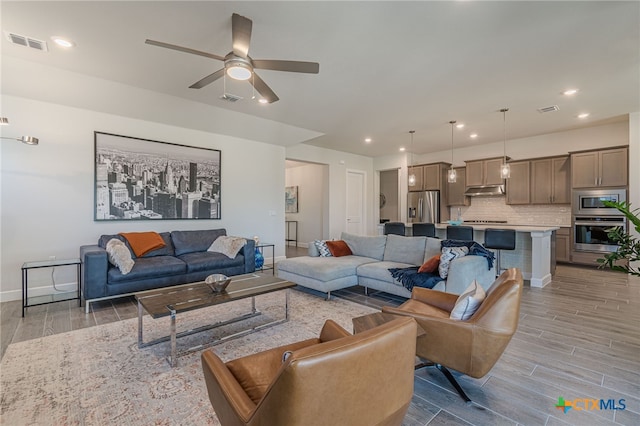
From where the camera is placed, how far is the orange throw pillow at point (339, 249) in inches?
182

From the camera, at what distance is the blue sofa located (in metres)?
3.46

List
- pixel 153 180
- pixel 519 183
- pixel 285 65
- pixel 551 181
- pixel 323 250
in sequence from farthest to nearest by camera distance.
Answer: pixel 519 183
pixel 551 181
pixel 153 180
pixel 323 250
pixel 285 65

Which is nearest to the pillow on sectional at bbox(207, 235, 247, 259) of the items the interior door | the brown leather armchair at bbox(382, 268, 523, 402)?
the brown leather armchair at bbox(382, 268, 523, 402)

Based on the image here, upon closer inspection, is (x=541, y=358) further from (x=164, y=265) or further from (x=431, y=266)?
(x=164, y=265)

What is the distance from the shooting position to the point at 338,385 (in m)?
0.88

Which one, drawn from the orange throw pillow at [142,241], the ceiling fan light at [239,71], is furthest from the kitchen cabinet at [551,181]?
the orange throw pillow at [142,241]

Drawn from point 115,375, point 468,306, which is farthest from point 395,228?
point 115,375

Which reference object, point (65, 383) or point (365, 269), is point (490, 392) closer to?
point (365, 269)

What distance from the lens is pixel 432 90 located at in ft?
13.5

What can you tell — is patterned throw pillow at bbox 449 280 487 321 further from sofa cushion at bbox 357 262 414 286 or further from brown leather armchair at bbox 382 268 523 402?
sofa cushion at bbox 357 262 414 286

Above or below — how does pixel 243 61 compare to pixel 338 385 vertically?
above

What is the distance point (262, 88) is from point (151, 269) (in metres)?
2.71

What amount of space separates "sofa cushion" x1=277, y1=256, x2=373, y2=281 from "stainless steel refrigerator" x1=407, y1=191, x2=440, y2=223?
13.4 feet

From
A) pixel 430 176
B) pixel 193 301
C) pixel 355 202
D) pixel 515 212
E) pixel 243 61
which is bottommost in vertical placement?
pixel 193 301
